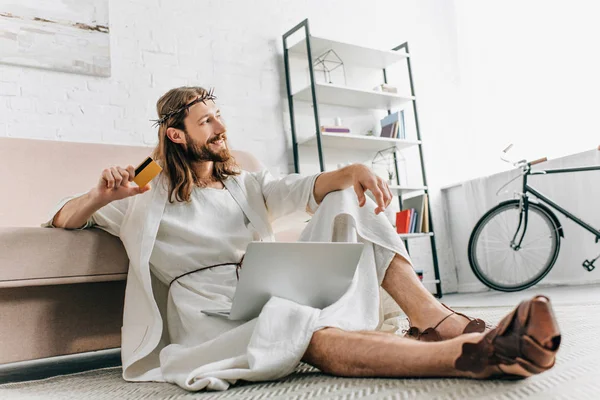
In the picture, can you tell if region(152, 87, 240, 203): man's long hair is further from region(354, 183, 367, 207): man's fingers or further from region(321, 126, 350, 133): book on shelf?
region(321, 126, 350, 133): book on shelf

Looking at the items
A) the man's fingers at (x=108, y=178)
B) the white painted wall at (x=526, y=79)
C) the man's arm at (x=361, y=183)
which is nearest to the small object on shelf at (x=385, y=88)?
the white painted wall at (x=526, y=79)

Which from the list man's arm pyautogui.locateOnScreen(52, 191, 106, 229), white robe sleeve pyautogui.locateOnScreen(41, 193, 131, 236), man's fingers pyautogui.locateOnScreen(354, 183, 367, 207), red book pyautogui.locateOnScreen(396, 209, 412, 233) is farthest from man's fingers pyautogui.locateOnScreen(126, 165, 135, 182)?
red book pyautogui.locateOnScreen(396, 209, 412, 233)

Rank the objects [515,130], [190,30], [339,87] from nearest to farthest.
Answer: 1. [190,30]
2. [339,87]
3. [515,130]

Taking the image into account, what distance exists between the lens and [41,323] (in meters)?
1.46

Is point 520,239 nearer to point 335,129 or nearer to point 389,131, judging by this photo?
point 389,131

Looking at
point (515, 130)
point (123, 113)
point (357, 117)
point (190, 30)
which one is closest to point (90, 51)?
point (123, 113)

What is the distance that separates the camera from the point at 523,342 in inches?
27.2

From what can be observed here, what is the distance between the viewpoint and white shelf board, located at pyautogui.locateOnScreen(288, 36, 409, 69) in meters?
3.64

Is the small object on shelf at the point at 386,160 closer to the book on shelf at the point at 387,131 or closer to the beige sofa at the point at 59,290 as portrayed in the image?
the book on shelf at the point at 387,131

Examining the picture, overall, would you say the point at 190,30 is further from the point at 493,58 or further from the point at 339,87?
the point at 493,58

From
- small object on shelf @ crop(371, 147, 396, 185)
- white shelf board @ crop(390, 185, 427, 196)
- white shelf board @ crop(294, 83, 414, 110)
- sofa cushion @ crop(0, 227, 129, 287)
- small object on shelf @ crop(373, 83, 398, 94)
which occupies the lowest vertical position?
sofa cushion @ crop(0, 227, 129, 287)

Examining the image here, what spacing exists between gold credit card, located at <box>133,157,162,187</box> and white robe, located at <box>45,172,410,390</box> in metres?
0.13

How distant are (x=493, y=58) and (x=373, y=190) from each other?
11.2 ft

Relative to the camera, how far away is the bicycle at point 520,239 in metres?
3.31
